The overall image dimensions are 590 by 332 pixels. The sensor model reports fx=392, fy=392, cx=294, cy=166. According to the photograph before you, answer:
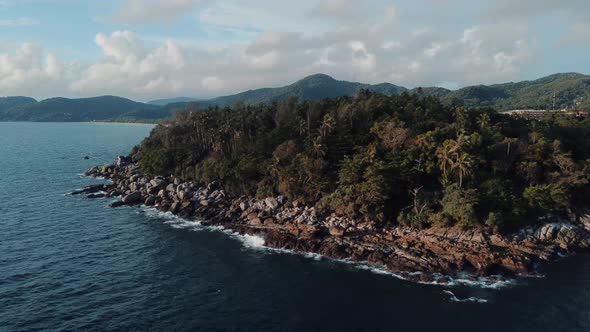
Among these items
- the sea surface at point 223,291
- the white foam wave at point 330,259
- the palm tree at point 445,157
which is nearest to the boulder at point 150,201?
the white foam wave at point 330,259

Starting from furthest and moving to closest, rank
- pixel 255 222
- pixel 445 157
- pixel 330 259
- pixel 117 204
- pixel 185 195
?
pixel 185 195, pixel 117 204, pixel 255 222, pixel 445 157, pixel 330 259

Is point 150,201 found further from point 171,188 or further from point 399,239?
point 399,239

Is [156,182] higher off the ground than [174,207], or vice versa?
[156,182]

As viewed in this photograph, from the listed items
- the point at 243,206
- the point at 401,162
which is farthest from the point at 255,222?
the point at 401,162

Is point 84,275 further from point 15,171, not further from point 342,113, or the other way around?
point 15,171

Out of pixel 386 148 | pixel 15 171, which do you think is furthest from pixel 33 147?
pixel 386 148

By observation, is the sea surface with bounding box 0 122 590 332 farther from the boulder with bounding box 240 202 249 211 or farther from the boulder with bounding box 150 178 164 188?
the boulder with bounding box 150 178 164 188

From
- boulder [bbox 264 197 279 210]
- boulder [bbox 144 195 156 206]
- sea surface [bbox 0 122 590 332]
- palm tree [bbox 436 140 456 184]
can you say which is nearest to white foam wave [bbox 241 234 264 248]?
sea surface [bbox 0 122 590 332]
